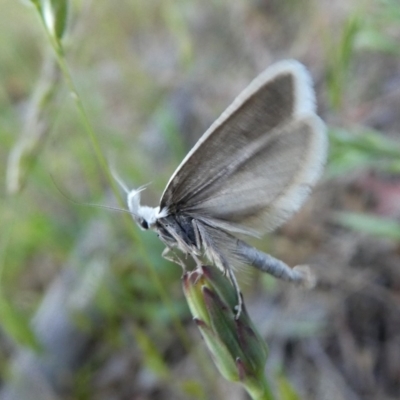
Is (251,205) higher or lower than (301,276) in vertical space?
higher

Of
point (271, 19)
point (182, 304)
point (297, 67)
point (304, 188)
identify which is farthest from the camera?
point (271, 19)

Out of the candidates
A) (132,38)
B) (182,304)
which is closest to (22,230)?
(182,304)

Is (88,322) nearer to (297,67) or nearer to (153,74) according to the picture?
(297,67)

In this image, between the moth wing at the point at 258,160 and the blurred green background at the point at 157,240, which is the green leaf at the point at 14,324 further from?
the moth wing at the point at 258,160

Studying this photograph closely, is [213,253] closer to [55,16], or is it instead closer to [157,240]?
[55,16]

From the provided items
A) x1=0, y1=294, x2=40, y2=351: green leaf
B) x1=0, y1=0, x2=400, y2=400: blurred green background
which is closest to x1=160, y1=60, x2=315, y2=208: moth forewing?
x1=0, y1=0, x2=400, y2=400: blurred green background

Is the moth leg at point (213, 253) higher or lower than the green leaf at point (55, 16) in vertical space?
lower

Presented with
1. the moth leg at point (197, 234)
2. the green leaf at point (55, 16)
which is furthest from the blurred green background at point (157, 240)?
the moth leg at point (197, 234)
